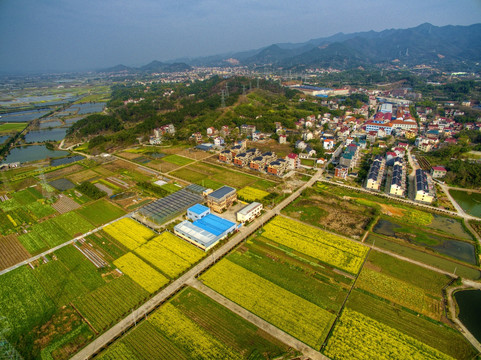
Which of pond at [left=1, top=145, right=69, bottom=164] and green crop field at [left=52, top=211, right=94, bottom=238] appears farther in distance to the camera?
pond at [left=1, top=145, right=69, bottom=164]

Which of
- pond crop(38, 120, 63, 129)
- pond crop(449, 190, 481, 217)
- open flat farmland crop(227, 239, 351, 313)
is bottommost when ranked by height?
pond crop(449, 190, 481, 217)

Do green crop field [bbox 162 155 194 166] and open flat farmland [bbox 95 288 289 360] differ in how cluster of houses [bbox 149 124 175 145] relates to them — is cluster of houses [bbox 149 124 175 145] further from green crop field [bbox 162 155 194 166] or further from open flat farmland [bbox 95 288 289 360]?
open flat farmland [bbox 95 288 289 360]

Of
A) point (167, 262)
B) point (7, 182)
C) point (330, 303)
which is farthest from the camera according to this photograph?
point (7, 182)

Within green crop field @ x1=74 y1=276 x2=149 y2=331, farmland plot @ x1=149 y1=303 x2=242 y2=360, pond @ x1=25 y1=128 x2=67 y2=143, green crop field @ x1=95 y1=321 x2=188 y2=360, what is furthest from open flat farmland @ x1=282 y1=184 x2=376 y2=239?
pond @ x1=25 y1=128 x2=67 y2=143

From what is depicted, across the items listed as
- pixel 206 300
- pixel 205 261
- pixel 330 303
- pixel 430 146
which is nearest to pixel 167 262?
pixel 205 261

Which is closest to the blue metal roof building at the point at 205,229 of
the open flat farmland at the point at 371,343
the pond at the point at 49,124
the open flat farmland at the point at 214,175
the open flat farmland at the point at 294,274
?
the open flat farmland at the point at 294,274

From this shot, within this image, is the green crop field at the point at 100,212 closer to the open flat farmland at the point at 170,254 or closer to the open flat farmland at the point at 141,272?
the open flat farmland at the point at 170,254

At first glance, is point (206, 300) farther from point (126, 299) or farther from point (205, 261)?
point (126, 299)
